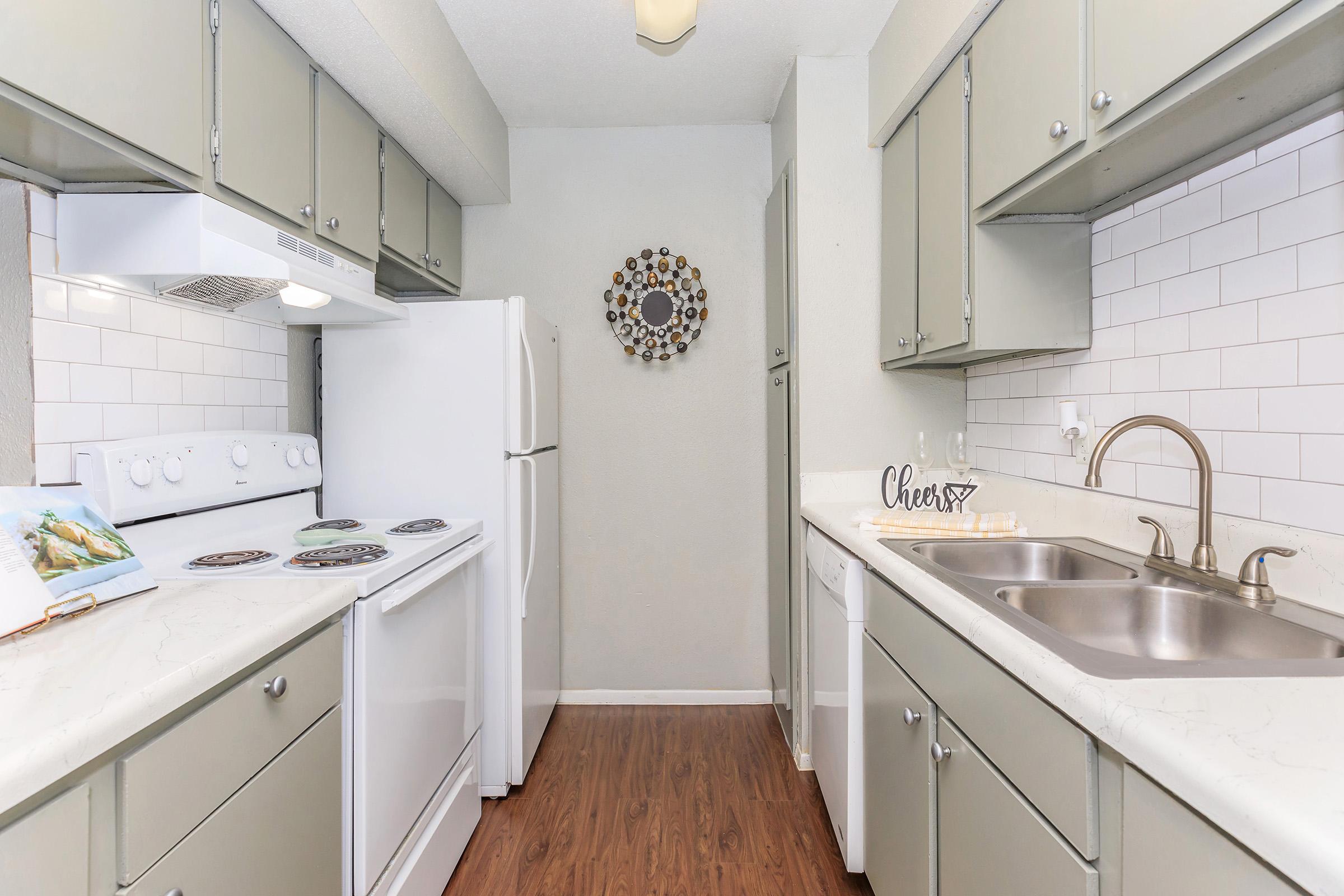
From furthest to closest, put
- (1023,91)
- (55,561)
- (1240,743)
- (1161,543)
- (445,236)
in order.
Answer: (445,236) < (1023,91) < (1161,543) < (55,561) < (1240,743)

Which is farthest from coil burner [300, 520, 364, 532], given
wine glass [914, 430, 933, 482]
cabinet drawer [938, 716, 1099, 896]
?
wine glass [914, 430, 933, 482]

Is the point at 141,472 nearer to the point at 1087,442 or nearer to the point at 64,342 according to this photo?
the point at 64,342

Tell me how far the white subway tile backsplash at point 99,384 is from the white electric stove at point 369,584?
0.11m

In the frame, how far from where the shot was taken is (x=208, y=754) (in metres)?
0.94

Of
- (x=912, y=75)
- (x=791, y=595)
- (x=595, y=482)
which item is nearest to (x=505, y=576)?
(x=595, y=482)

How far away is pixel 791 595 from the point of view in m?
2.47

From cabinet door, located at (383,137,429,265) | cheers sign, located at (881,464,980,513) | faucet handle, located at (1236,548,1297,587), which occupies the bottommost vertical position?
faucet handle, located at (1236,548,1297,587)

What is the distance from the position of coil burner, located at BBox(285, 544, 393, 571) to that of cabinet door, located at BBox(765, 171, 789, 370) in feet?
5.10

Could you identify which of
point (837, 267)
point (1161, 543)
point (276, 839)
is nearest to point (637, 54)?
point (837, 267)

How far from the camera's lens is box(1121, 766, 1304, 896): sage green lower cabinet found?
21.8 inches

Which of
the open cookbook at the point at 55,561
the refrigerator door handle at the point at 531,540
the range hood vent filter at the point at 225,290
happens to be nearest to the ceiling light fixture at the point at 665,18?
the range hood vent filter at the point at 225,290

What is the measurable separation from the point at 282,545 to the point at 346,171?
1.08 meters

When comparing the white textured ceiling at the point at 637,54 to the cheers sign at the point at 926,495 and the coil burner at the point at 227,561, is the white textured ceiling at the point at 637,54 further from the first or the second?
the coil burner at the point at 227,561

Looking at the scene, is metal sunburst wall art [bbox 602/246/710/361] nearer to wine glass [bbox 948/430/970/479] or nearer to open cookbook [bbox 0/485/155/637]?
wine glass [bbox 948/430/970/479]
